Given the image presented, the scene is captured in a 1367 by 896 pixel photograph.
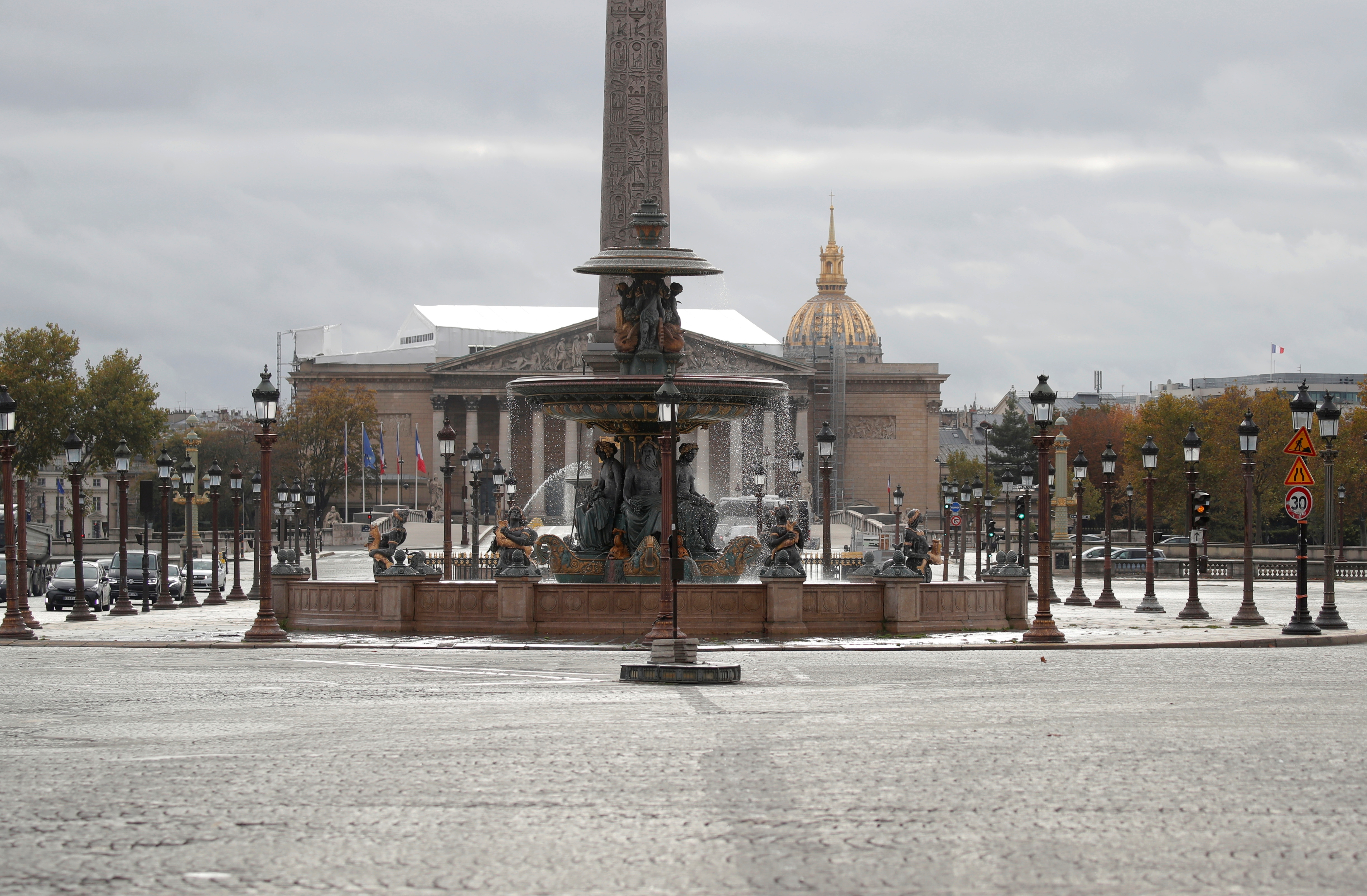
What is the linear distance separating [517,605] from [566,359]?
9027cm

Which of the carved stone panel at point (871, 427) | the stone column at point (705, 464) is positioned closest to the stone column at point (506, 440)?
the stone column at point (705, 464)

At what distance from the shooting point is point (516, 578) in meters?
24.2

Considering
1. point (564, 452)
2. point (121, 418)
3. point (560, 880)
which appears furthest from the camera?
point (564, 452)

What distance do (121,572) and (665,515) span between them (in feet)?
70.3

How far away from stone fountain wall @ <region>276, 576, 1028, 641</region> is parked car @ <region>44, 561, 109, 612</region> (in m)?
17.9

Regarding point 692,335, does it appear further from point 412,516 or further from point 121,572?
point 121,572

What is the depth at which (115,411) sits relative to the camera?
81875 mm

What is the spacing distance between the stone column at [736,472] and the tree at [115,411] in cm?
2843

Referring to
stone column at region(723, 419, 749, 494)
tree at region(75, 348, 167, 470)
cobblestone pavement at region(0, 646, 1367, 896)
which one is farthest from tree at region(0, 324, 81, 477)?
cobblestone pavement at region(0, 646, 1367, 896)

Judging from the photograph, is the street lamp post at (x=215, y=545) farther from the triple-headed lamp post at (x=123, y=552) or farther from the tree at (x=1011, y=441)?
the tree at (x=1011, y=441)

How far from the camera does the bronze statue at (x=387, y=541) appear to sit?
2858 centimetres

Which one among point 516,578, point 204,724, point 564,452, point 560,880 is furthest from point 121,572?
point 564,452

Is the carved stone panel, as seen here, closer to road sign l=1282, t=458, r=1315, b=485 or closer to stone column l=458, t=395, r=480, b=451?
stone column l=458, t=395, r=480, b=451

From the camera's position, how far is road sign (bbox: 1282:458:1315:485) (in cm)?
2745
